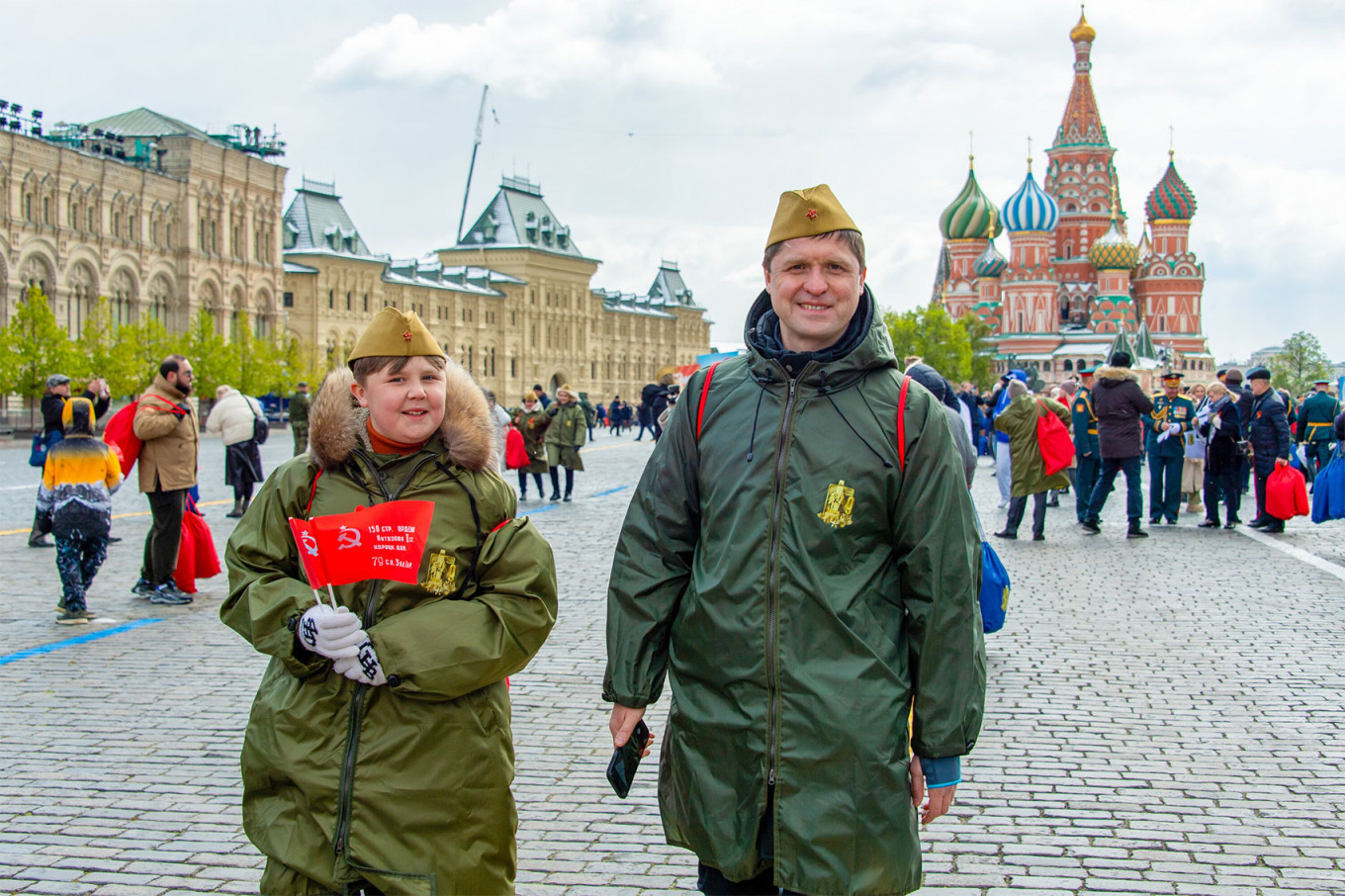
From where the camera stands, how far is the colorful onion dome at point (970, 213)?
10744cm

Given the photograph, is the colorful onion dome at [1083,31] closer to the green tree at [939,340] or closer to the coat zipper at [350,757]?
the green tree at [939,340]

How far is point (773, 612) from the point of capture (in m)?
2.59

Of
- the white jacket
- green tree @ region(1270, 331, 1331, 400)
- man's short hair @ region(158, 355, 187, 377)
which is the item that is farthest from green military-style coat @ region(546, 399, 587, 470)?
green tree @ region(1270, 331, 1331, 400)

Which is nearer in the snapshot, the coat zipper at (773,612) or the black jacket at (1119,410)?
the coat zipper at (773,612)

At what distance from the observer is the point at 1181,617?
8.34 m

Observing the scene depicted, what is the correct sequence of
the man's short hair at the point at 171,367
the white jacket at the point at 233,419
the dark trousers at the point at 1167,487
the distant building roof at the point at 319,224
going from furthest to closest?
the distant building roof at the point at 319,224, the dark trousers at the point at 1167,487, the white jacket at the point at 233,419, the man's short hair at the point at 171,367

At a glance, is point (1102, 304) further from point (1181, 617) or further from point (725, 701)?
point (725, 701)

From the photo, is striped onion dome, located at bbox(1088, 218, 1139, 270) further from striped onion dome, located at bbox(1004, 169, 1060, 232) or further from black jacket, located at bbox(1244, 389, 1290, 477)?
black jacket, located at bbox(1244, 389, 1290, 477)

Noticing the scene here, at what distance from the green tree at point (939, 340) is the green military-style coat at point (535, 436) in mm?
80006

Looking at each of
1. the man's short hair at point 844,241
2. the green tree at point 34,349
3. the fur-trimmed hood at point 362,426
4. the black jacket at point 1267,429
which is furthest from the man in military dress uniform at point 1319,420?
the green tree at point 34,349

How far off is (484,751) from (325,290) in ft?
236

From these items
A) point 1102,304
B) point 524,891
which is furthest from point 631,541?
point 1102,304

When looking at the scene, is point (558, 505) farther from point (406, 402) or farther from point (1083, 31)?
point (1083, 31)

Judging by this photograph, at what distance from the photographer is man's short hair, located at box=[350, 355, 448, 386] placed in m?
3.05
